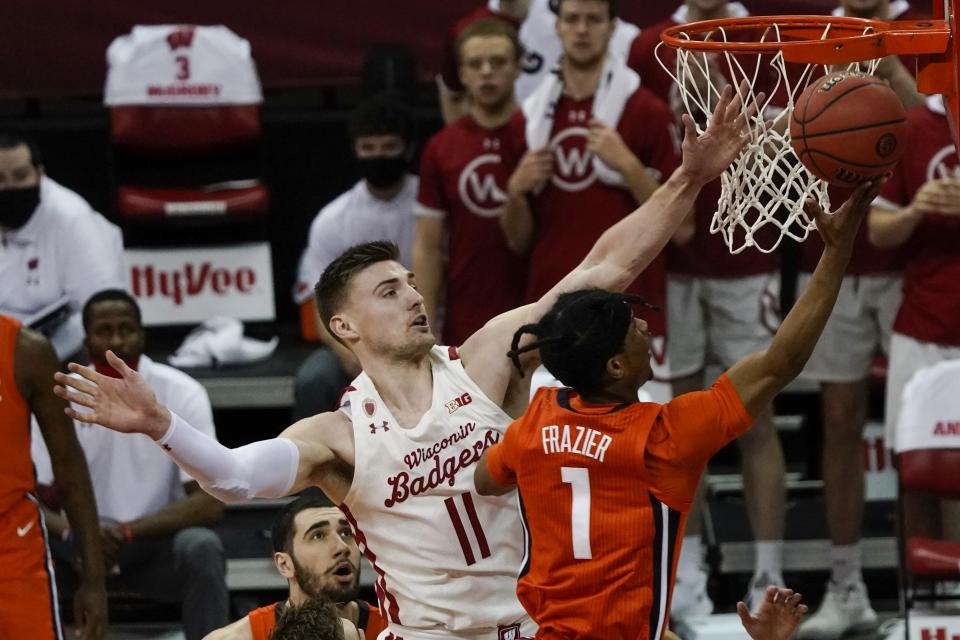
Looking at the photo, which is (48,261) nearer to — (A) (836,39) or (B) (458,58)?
(B) (458,58)

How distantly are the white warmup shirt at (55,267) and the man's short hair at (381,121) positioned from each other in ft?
3.83

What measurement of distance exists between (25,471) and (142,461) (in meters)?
1.04

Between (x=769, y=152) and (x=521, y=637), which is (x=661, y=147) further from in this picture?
(x=521, y=637)

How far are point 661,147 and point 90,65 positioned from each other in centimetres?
370

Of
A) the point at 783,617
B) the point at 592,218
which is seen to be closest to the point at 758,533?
the point at 592,218

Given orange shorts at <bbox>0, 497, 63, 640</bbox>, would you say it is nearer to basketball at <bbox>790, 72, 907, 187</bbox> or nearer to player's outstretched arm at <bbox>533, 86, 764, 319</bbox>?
player's outstretched arm at <bbox>533, 86, 764, 319</bbox>

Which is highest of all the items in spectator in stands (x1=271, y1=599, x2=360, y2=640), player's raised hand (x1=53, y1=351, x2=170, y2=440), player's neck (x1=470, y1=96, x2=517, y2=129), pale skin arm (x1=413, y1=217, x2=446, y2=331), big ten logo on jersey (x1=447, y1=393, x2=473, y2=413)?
player's neck (x1=470, y1=96, x2=517, y2=129)

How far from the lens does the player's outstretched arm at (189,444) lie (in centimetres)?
389

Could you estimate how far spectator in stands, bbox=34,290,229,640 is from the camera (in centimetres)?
626

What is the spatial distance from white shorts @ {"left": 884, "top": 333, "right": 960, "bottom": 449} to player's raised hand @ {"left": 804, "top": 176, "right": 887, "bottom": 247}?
269 centimetres

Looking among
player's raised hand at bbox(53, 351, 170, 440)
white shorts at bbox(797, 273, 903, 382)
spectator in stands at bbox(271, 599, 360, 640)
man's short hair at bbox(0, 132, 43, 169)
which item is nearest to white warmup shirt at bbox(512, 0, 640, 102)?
white shorts at bbox(797, 273, 903, 382)

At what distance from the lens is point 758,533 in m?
6.46

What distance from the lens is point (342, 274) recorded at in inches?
178

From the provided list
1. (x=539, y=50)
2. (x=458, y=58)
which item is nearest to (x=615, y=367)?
(x=458, y=58)
